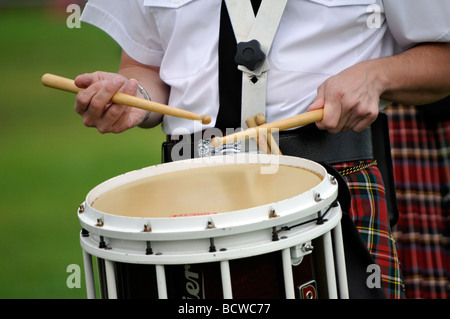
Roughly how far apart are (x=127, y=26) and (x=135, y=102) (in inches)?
18.3

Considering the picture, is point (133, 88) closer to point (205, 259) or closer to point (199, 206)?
point (199, 206)

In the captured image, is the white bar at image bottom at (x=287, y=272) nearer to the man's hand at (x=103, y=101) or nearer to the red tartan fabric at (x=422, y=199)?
the man's hand at (x=103, y=101)

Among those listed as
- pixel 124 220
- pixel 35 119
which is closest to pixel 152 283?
pixel 124 220

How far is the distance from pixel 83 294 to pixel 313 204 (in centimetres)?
226

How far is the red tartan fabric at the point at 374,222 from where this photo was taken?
5.27 ft

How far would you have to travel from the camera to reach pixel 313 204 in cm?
124

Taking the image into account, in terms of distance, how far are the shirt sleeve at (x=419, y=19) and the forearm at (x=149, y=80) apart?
67 centimetres

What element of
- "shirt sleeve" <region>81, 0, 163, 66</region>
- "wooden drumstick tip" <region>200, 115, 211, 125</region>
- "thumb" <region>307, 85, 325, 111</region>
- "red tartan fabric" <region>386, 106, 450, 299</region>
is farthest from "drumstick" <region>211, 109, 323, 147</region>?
"red tartan fabric" <region>386, 106, 450, 299</region>

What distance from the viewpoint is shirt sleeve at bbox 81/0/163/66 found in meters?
1.91

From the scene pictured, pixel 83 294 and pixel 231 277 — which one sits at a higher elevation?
pixel 231 277

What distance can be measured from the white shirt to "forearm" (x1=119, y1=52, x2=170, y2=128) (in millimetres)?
96

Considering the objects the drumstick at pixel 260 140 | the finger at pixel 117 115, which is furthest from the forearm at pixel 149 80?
the drumstick at pixel 260 140

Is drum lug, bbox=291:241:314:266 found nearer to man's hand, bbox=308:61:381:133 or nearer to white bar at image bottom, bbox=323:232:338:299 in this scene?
white bar at image bottom, bbox=323:232:338:299

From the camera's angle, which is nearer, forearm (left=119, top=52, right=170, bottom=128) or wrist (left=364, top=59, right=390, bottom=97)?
wrist (left=364, top=59, right=390, bottom=97)
